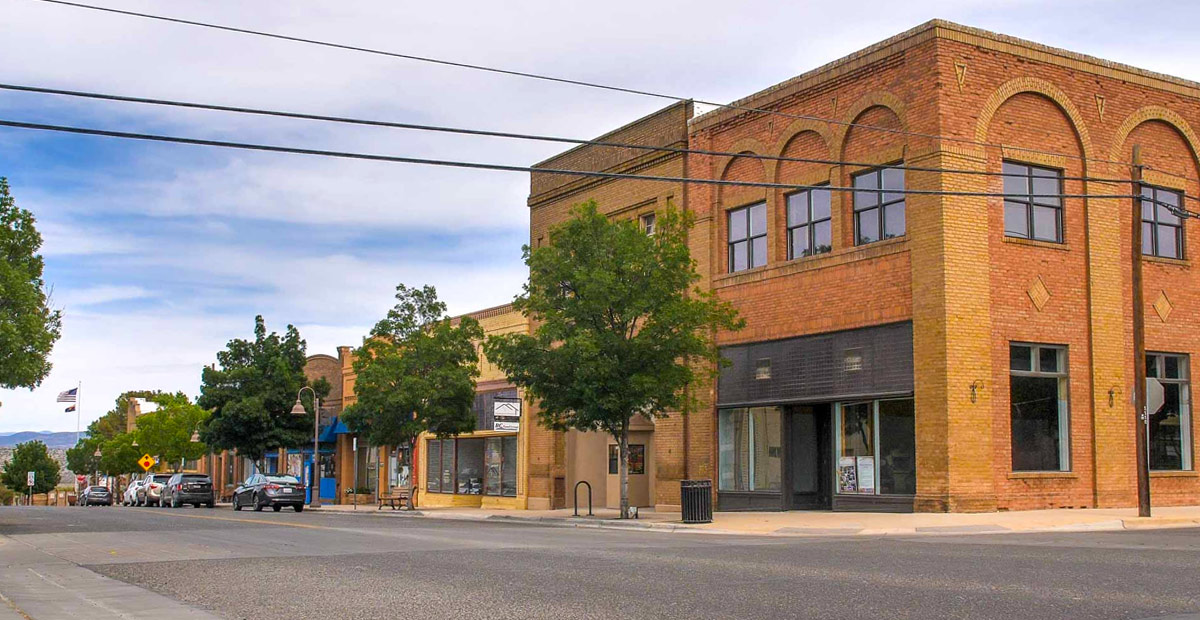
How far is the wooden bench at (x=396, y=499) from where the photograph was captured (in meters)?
41.3

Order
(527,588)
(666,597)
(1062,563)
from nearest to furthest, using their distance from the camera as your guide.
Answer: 1. (666,597)
2. (527,588)
3. (1062,563)

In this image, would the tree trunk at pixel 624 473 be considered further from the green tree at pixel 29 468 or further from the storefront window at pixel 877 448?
the green tree at pixel 29 468

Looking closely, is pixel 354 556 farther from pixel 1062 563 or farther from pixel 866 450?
pixel 866 450

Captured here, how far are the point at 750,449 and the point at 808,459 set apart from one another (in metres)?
1.82

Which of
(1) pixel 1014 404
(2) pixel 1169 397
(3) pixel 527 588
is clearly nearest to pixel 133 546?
(3) pixel 527 588

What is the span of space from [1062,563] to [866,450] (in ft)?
43.0

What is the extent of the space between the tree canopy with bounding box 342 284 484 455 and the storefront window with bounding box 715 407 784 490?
A: 969 cm

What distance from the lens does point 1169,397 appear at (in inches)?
1104

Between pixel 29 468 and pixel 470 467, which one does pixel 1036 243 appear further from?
→ pixel 29 468

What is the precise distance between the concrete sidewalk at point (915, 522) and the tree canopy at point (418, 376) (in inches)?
433

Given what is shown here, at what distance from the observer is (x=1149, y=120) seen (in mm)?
28562

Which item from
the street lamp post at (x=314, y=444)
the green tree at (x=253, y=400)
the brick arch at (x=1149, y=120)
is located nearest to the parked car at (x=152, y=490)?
the green tree at (x=253, y=400)

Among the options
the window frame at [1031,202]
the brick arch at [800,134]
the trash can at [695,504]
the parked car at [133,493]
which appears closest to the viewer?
the trash can at [695,504]

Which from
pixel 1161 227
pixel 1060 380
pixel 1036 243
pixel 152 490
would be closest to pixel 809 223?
pixel 1036 243
